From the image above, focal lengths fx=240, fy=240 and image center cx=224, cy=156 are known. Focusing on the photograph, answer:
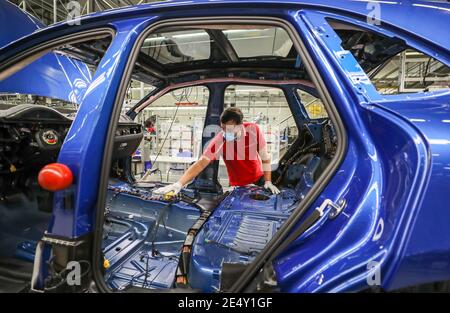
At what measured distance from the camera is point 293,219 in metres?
0.90

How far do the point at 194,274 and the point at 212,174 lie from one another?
5.58 ft

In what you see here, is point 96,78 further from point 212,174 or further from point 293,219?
point 212,174

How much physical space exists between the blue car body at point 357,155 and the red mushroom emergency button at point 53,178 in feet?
0.18

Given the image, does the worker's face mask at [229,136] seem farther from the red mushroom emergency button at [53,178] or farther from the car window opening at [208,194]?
the red mushroom emergency button at [53,178]

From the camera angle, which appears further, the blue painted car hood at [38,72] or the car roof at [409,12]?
the blue painted car hood at [38,72]

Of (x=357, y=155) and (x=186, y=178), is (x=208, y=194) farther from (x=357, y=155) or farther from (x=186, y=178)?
(x=357, y=155)

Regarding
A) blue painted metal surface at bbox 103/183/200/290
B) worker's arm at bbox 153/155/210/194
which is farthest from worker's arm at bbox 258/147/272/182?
blue painted metal surface at bbox 103/183/200/290

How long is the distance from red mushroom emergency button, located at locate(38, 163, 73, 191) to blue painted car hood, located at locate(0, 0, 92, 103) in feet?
3.25

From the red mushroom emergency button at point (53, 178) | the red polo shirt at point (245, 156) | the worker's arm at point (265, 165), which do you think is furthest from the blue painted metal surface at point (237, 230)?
the red mushroom emergency button at point (53, 178)

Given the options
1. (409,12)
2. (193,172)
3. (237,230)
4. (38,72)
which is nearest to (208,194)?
(193,172)

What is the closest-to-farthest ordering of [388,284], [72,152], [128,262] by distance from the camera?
[388,284], [72,152], [128,262]

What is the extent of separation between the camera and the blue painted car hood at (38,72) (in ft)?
5.93

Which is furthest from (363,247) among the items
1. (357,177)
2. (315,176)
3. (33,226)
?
(33,226)

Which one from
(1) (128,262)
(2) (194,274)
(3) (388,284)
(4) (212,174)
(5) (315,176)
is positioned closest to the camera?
(3) (388,284)
